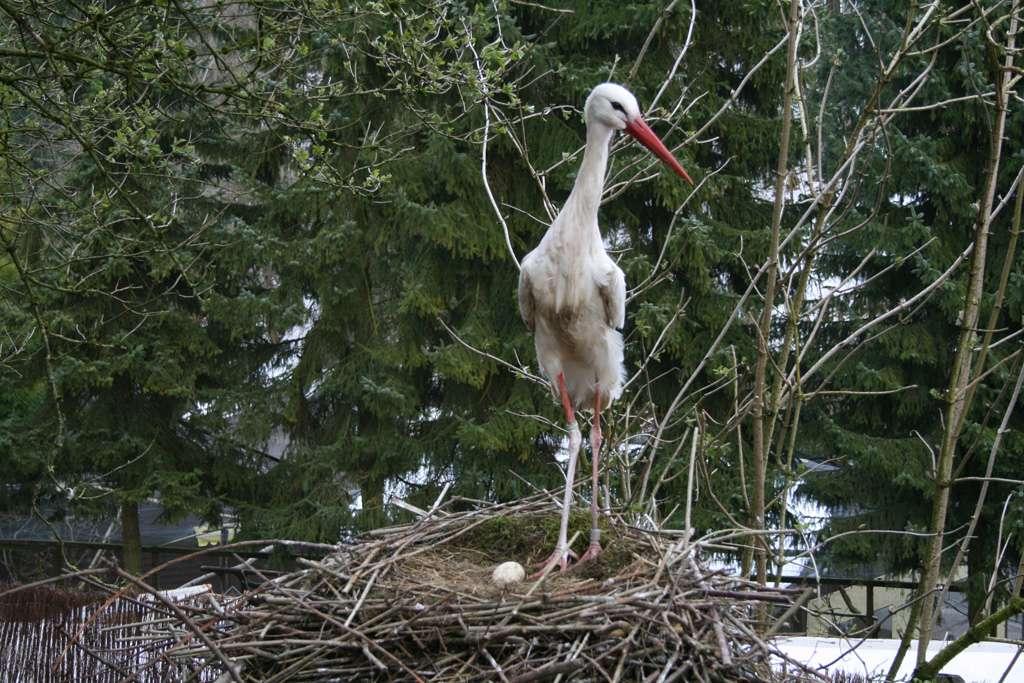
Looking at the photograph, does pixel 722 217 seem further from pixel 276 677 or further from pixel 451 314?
pixel 276 677

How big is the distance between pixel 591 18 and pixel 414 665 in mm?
10137

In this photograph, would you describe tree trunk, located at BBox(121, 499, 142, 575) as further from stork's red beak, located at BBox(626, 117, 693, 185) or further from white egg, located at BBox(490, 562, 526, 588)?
stork's red beak, located at BBox(626, 117, 693, 185)

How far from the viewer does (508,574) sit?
375 cm

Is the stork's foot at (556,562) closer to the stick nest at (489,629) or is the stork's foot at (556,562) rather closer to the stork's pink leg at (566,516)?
the stork's pink leg at (566,516)

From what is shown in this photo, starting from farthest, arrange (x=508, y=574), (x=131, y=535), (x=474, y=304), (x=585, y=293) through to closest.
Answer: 1. (x=131, y=535)
2. (x=474, y=304)
3. (x=585, y=293)
4. (x=508, y=574)

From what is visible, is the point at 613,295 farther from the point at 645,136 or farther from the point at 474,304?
the point at 474,304

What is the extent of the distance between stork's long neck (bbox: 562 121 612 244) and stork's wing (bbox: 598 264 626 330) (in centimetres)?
21

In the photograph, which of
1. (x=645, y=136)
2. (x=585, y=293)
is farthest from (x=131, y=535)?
(x=645, y=136)

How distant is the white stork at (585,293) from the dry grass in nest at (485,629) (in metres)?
0.69

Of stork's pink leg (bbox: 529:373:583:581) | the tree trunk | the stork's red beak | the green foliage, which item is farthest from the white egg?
the tree trunk

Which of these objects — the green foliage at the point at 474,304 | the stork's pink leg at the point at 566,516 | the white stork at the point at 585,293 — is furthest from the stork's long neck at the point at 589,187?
the green foliage at the point at 474,304

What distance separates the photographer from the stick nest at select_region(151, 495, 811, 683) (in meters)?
3.04

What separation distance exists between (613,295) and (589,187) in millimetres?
475

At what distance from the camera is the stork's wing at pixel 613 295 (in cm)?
445
